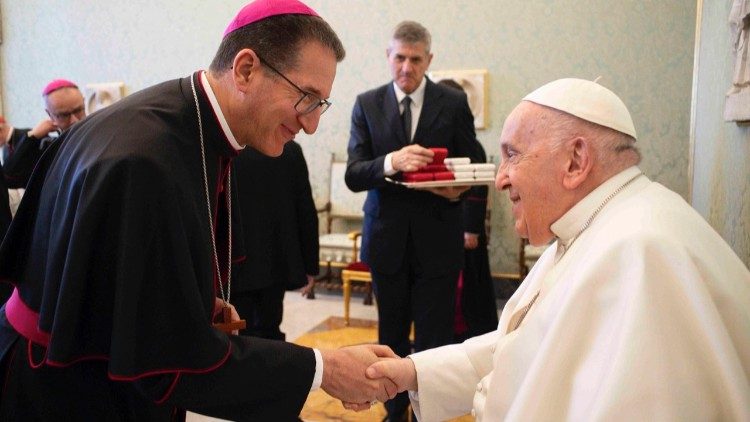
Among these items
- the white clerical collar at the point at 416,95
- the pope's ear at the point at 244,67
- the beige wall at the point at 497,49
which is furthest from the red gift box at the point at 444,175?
the beige wall at the point at 497,49

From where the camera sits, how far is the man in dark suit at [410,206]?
3316 mm

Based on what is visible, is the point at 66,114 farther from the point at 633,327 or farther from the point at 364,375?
the point at 633,327

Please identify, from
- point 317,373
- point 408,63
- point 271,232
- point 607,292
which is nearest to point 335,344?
point 271,232

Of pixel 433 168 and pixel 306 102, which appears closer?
pixel 306 102

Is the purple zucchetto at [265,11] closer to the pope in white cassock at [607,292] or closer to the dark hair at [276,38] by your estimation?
the dark hair at [276,38]

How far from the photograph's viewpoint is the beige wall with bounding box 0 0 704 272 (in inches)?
250

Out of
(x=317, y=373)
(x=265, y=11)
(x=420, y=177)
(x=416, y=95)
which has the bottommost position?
(x=317, y=373)

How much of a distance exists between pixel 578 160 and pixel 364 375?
2.87 ft

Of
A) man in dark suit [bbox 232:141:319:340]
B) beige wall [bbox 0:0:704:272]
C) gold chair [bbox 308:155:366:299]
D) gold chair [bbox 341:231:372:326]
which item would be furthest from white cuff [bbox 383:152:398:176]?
beige wall [bbox 0:0:704:272]

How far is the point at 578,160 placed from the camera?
5.26ft

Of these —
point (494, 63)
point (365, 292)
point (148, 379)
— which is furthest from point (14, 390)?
point (494, 63)

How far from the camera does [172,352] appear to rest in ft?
4.70

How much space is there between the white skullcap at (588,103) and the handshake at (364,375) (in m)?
0.90

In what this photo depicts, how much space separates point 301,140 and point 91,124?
5980 millimetres
